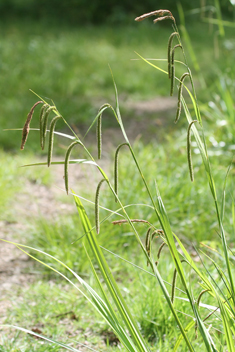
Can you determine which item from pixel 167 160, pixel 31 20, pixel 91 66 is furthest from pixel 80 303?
pixel 31 20

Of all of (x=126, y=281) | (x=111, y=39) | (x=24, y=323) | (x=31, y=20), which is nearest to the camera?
(x=24, y=323)

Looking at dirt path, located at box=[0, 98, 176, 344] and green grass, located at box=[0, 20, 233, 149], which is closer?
dirt path, located at box=[0, 98, 176, 344]

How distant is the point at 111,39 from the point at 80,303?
318 inches

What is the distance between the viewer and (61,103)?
4934 millimetres

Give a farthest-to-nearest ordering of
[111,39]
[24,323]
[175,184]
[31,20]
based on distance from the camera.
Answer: [31,20] < [111,39] < [175,184] < [24,323]

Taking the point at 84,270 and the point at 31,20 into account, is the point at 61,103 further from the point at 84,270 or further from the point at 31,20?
the point at 31,20

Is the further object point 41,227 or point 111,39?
point 111,39

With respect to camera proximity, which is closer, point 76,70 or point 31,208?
point 31,208

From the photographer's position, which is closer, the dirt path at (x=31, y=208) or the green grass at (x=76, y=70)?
the dirt path at (x=31, y=208)

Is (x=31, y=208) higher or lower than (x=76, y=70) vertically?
lower

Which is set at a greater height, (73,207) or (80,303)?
(73,207)

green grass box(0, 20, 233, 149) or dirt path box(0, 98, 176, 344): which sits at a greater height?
green grass box(0, 20, 233, 149)

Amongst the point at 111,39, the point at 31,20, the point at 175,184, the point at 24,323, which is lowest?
the point at 24,323

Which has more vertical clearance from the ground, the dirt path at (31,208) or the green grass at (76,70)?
the green grass at (76,70)
